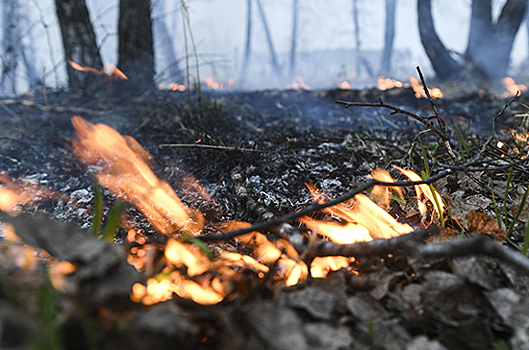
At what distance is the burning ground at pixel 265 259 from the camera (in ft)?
1.82

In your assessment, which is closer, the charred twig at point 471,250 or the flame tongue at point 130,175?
the charred twig at point 471,250

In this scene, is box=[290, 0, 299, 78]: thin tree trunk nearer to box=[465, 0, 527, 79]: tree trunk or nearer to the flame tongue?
box=[465, 0, 527, 79]: tree trunk

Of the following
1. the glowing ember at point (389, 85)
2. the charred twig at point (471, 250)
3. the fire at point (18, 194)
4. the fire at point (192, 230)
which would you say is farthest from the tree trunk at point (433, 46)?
the fire at point (18, 194)

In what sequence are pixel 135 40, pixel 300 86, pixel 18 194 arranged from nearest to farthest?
pixel 18 194
pixel 135 40
pixel 300 86

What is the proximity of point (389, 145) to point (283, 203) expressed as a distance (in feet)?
3.35

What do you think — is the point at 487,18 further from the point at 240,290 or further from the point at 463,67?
the point at 240,290

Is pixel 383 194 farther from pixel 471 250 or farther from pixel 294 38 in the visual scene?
pixel 294 38

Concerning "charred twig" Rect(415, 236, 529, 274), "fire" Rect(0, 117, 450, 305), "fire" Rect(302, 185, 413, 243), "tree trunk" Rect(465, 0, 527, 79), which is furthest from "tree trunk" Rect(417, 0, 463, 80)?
"charred twig" Rect(415, 236, 529, 274)

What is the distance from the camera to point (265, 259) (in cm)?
104

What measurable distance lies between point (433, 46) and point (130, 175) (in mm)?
7878

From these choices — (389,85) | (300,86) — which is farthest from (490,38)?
(300,86)

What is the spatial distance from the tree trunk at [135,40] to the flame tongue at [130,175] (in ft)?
4.46

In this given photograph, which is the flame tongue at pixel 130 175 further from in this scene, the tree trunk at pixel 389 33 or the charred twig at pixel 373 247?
the tree trunk at pixel 389 33

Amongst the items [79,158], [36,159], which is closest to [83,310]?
[79,158]
